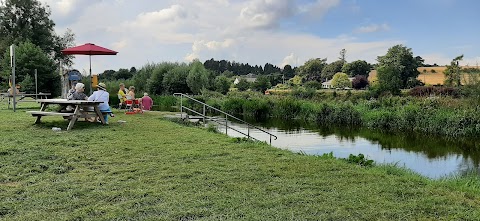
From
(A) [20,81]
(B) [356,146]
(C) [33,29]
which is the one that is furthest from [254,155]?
(C) [33,29]

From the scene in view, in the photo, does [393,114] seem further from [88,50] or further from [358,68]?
[358,68]

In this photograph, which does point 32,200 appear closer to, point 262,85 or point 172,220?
point 172,220

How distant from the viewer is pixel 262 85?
2323 inches

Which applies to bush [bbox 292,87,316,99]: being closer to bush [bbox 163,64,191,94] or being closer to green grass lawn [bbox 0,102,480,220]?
bush [bbox 163,64,191,94]

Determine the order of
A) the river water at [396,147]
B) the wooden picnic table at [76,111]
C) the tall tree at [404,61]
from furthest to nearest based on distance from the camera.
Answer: the tall tree at [404,61] → the river water at [396,147] → the wooden picnic table at [76,111]

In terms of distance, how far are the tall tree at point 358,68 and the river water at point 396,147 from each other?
242ft

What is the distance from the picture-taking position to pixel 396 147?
47.5 feet

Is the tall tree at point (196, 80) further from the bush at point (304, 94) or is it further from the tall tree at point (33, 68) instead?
the tall tree at point (33, 68)

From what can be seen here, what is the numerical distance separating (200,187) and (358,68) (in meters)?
89.5

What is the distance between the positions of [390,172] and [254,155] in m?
2.17

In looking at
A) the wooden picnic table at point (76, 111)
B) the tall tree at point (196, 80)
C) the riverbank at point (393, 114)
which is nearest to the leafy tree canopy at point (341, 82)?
the tall tree at point (196, 80)

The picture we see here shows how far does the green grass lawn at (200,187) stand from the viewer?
385cm

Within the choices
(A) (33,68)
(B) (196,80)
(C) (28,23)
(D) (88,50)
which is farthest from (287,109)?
(C) (28,23)

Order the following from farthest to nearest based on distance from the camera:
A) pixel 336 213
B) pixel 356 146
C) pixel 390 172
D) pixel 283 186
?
pixel 356 146
pixel 390 172
pixel 283 186
pixel 336 213
